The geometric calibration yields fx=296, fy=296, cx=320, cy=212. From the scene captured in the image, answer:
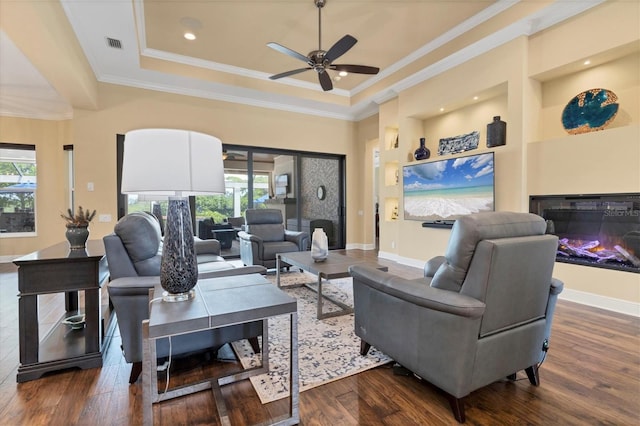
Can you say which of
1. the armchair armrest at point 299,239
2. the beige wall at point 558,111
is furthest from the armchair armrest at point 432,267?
the armchair armrest at point 299,239

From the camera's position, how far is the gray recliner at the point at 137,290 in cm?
183

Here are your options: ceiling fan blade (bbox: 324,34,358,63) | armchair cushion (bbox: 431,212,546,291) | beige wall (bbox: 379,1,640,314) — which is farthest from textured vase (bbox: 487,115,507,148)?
armchair cushion (bbox: 431,212,546,291)

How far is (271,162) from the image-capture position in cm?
678

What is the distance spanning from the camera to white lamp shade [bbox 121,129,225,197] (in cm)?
133

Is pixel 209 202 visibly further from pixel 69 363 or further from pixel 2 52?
pixel 69 363

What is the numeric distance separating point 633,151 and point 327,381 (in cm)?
378

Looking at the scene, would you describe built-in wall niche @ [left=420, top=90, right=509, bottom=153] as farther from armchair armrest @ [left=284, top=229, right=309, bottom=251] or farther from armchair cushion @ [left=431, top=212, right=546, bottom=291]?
armchair cushion @ [left=431, top=212, right=546, bottom=291]

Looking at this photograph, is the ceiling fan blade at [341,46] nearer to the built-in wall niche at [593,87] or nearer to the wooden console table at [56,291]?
the built-in wall niche at [593,87]

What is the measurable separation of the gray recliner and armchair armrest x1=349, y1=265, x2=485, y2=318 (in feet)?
2.79

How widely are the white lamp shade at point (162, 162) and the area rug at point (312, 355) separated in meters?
1.32

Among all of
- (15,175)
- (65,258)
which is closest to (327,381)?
(65,258)

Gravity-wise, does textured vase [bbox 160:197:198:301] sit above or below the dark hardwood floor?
above

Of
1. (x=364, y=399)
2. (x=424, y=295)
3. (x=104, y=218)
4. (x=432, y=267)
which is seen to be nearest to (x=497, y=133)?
(x=432, y=267)

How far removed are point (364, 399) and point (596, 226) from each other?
3488mm
